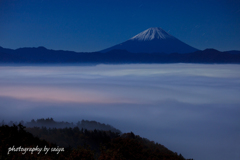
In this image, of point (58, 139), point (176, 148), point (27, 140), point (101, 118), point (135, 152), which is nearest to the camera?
point (27, 140)

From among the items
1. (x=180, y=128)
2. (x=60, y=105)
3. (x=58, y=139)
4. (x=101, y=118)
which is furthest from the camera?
(x=60, y=105)

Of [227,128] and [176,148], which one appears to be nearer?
[176,148]

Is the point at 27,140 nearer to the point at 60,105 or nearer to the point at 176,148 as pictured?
the point at 176,148

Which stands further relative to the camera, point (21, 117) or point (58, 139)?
point (21, 117)

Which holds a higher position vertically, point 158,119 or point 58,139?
point 58,139

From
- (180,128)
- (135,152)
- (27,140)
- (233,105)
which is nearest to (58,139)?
(27,140)

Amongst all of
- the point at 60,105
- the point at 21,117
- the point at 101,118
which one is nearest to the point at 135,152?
the point at 101,118

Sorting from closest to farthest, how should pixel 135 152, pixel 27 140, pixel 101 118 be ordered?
pixel 27 140
pixel 135 152
pixel 101 118

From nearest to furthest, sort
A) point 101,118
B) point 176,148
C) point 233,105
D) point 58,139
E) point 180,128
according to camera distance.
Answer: point 58,139, point 176,148, point 180,128, point 101,118, point 233,105

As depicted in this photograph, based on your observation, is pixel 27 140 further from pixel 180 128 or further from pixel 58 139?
pixel 180 128

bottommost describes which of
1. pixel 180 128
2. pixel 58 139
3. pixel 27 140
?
pixel 180 128
